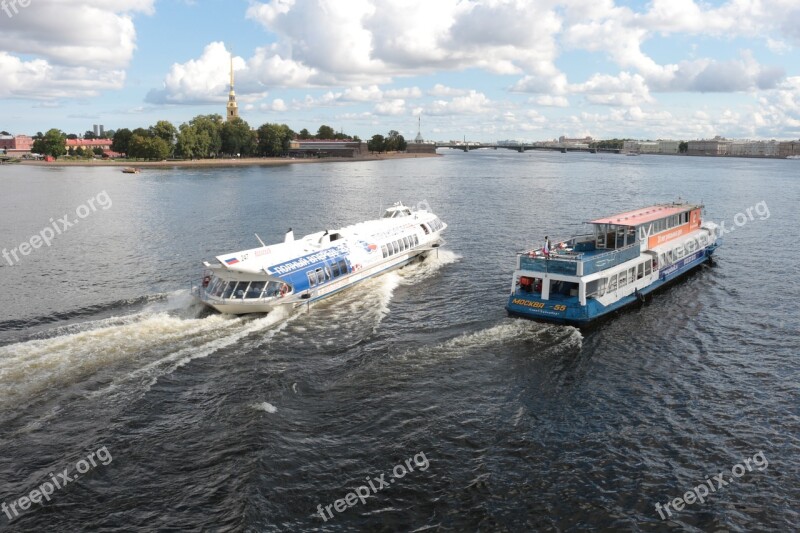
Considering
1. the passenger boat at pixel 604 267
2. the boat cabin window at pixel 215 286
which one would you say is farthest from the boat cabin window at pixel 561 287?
the boat cabin window at pixel 215 286

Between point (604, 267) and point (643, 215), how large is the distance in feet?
39.8

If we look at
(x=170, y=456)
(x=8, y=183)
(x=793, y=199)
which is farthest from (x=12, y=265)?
(x=793, y=199)

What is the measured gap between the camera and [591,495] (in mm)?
20547

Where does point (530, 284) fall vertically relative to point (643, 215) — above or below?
below

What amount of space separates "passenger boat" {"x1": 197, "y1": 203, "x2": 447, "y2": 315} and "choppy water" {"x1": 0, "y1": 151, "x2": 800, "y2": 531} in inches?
44.9

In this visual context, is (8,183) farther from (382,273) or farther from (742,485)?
(742,485)

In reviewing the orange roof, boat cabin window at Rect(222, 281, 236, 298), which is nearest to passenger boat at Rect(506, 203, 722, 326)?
the orange roof

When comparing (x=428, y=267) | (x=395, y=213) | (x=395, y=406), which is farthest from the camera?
(x=395, y=213)

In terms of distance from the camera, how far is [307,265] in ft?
133

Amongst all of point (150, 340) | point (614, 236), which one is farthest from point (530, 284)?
point (150, 340)

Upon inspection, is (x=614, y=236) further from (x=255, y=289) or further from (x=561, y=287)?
A: (x=255, y=289)

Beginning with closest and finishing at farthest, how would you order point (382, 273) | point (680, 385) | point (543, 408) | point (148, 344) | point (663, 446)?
point (663, 446)
point (543, 408)
point (680, 385)
point (148, 344)
point (382, 273)

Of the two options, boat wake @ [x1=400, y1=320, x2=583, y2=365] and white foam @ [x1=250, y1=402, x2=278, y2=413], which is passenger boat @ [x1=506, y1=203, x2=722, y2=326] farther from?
white foam @ [x1=250, y1=402, x2=278, y2=413]

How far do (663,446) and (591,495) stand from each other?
485cm
